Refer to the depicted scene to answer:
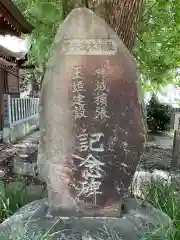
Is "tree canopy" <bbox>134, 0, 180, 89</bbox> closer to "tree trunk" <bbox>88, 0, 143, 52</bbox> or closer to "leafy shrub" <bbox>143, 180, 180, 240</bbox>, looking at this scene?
"tree trunk" <bbox>88, 0, 143, 52</bbox>

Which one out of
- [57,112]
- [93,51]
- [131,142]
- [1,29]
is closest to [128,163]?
[131,142]

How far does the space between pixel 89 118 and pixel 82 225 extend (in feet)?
3.00

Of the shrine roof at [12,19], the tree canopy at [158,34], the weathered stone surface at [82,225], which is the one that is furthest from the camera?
the tree canopy at [158,34]

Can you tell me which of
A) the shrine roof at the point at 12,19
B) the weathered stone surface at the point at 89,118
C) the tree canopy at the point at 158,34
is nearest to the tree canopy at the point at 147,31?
the tree canopy at the point at 158,34

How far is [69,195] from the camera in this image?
2.91 metres

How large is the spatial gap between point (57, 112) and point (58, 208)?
864 millimetres

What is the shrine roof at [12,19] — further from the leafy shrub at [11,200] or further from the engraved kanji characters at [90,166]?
the engraved kanji characters at [90,166]

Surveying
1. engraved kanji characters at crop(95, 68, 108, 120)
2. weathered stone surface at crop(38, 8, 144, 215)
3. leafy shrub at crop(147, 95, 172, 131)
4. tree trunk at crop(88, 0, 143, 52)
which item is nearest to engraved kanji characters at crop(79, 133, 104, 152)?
weathered stone surface at crop(38, 8, 144, 215)

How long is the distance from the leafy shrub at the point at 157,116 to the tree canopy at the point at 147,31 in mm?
5889

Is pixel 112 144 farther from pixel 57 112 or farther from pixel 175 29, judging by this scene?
pixel 175 29

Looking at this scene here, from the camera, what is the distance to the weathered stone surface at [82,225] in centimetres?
258

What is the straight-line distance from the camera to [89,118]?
285 centimetres

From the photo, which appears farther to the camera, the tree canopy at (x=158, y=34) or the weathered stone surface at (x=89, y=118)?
the tree canopy at (x=158, y=34)

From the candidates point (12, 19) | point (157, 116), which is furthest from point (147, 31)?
point (157, 116)
